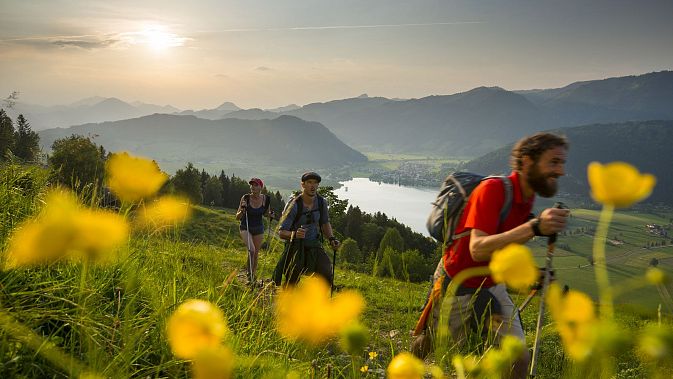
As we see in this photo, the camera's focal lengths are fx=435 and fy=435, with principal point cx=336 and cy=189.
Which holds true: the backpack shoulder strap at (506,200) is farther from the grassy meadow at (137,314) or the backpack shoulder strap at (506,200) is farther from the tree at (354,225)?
the tree at (354,225)

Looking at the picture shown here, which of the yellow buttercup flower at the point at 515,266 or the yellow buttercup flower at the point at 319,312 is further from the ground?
the yellow buttercup flower at the point at 515,266

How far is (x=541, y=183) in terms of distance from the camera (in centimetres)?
293

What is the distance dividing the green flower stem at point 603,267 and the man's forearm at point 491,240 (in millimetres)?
1580

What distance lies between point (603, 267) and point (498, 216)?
7.64ft

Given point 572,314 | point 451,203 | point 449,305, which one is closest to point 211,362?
point 572,314

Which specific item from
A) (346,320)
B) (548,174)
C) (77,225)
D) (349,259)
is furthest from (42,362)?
(349,259)

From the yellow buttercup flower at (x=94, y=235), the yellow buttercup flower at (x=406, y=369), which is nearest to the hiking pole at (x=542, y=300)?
the yellow buttercup flower at (x=406, y=369)

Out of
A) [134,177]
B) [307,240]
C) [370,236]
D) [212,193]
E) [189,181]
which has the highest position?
[134,177]

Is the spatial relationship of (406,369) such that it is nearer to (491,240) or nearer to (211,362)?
(211,362)

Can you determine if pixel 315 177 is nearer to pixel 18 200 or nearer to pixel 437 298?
pixel 437 298

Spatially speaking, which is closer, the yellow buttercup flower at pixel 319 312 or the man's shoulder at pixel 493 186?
the yellow buttercup flower at pixel 319 312

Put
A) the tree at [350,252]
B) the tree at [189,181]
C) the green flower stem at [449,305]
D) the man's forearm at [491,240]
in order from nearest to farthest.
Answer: the green flower stem at [449,305] < the man's forearm at [491,240] < the tree at [350,252] < the tree at [189,181]

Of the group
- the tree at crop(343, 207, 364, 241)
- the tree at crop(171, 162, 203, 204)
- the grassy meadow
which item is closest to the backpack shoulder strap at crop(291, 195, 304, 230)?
the grassy meadow

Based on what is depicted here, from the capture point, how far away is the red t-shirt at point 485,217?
2.95 m
